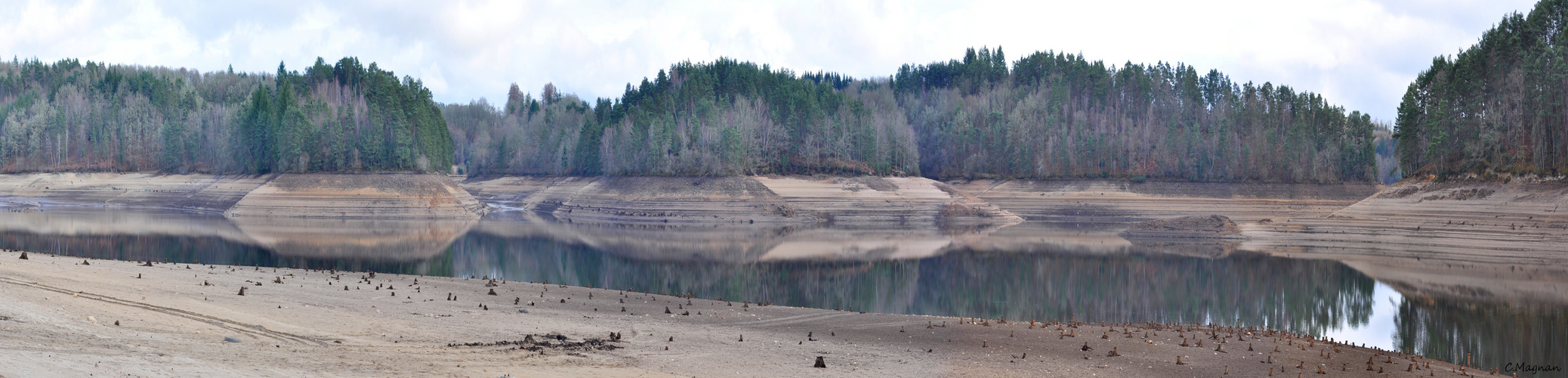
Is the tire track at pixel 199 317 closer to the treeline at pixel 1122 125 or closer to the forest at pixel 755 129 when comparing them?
the forest at pixel 755 129

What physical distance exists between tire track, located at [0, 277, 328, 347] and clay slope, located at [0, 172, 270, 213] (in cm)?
6412

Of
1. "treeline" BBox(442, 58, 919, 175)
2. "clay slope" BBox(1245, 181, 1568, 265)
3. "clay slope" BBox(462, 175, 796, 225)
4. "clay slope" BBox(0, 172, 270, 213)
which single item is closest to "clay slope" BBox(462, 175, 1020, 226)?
"clay slope" BBox(462, 175, 796, 225)

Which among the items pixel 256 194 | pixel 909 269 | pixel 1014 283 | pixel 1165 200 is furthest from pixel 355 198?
pixel 1165 200

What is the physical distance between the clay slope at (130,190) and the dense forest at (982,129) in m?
31.2

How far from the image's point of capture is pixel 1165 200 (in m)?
79.1

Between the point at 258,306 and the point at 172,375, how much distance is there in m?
8.59

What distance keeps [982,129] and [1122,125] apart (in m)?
14.8

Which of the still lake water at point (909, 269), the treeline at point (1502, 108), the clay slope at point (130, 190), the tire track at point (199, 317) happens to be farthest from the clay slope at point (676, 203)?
the tire track at point (199, 317)

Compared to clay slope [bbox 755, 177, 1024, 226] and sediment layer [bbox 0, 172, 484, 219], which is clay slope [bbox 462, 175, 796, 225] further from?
sediment layer [bbox 0, 172, 484, 219]

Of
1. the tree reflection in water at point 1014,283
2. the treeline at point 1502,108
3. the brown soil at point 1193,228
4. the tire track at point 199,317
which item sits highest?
the treeline at point 1502,108

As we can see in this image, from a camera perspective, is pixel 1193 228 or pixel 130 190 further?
pixel 130 190

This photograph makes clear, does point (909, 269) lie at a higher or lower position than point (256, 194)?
lower

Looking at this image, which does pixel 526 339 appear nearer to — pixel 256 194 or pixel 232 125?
pixel 256 194

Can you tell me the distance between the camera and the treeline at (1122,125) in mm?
87562
